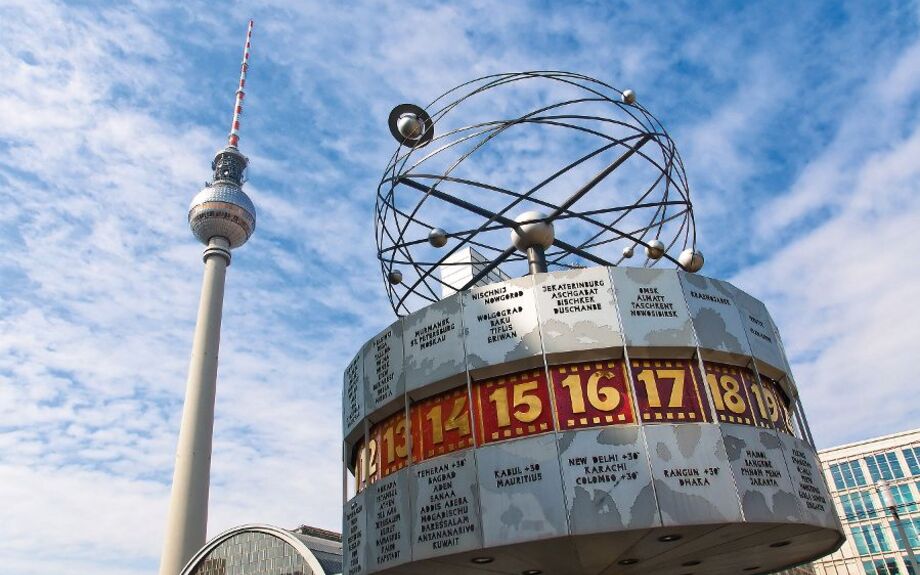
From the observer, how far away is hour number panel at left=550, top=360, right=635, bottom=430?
13695mm

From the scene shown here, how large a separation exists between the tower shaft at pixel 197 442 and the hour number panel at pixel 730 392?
7163cm

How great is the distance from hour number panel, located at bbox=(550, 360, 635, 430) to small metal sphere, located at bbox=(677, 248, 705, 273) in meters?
5.56

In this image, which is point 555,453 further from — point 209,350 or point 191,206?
point 191,206

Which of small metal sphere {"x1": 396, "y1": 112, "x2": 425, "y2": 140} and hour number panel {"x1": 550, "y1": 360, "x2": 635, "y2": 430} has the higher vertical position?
small metal sphere {"x1": 396, "y1": 112, "x2": 425, "y2": 140}

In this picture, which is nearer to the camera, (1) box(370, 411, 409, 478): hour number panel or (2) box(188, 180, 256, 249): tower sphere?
(1) box(370, 411, 409, 478): hour number panel

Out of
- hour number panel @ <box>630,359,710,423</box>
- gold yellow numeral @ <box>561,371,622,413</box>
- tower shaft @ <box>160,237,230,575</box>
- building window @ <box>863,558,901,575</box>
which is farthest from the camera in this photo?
building window @ <box>863,558,901,575</box>

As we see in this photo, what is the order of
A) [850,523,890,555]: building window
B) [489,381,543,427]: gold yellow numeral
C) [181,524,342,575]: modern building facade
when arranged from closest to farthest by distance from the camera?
Result: [489,381,543,427]: gold yellow numeral, [181,524,342,575]: modern building facade, [850,523,890,555]: building window

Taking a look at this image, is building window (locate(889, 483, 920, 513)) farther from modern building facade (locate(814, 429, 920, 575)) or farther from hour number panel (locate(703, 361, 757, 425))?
hour number panel (locate(703, 361, 757, 425))

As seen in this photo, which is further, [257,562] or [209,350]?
[209,350]

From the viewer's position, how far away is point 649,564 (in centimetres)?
1572

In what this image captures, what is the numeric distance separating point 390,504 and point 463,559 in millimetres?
2168

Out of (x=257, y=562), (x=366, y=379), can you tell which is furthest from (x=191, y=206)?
(x=366, y=379)

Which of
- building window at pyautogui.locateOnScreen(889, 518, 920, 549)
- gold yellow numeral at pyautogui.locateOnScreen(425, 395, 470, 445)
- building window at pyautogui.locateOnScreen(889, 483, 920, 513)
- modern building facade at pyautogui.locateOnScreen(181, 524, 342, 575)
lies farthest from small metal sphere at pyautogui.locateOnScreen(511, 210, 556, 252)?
building window at pyautogui.locateOnScreen(889, 483, 920, 513)

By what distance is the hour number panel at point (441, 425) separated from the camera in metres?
14.6
